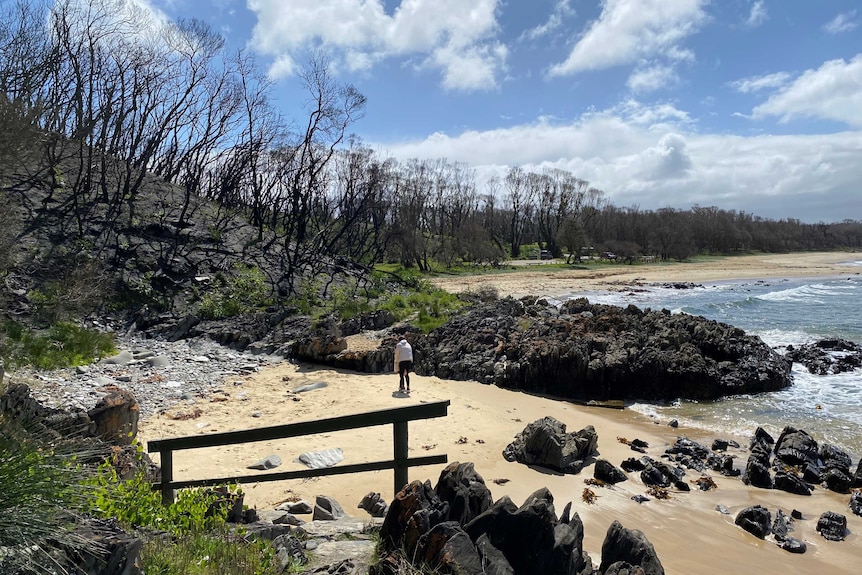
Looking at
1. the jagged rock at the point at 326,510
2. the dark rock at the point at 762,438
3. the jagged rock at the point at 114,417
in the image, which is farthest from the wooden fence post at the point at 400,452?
the dark rock at the point at 762,438

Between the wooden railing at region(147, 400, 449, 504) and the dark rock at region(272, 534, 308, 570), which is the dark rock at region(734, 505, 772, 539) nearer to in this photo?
the wooden railing at region(147, 400, 449, 504)

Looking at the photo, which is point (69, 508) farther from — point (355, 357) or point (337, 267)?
point (337, 267)

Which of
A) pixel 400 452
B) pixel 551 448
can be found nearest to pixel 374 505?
pixel 400 452

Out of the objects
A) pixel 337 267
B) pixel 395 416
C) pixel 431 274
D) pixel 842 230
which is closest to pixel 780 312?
pixel 337 267

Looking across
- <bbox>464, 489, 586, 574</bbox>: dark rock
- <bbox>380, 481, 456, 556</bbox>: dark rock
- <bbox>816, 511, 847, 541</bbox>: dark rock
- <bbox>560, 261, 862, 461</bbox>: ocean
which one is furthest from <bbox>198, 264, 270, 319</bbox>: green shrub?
<bbox>464, 489, 586, 574</bbox>: dark rock

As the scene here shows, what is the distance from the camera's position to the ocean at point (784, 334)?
13.1 meters

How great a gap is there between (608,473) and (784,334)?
759 inches

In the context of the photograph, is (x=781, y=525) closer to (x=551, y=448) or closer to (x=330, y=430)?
(x=551, y=448)

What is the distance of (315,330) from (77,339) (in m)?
6.45

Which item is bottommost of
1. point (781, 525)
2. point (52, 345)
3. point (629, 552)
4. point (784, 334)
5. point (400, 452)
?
point (781, 525)

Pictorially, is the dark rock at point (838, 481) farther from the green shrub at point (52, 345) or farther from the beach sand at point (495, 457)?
the green shrub at point (52, 345)

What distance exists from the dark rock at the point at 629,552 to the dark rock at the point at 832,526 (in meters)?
4.87

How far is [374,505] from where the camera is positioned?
679 centimetres

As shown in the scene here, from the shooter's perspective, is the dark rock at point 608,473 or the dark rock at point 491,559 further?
the dark rock at point 608,473
